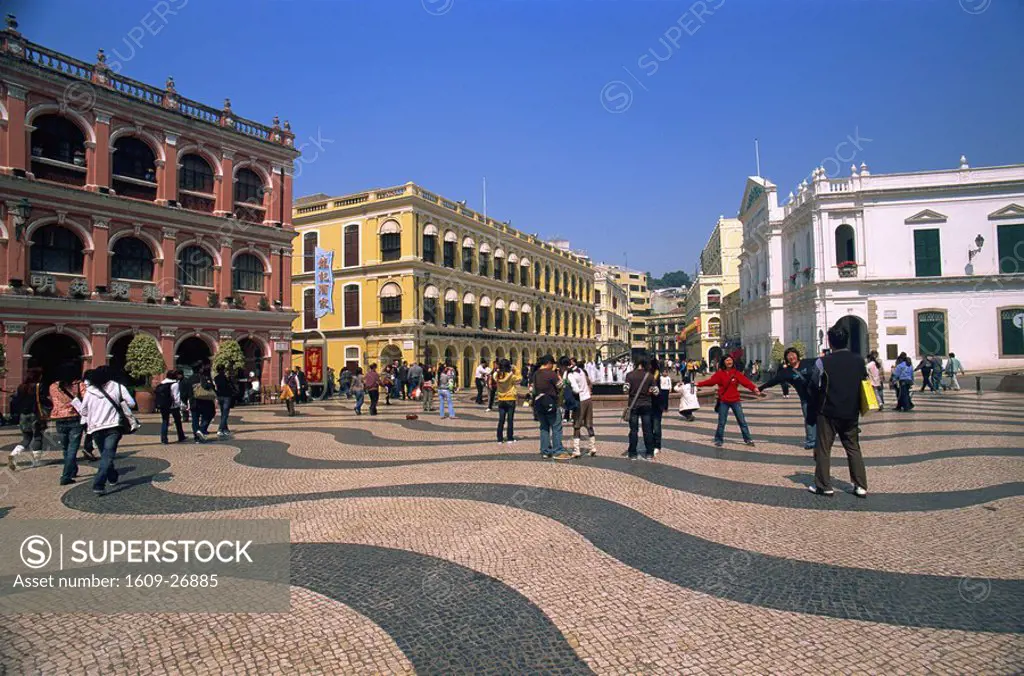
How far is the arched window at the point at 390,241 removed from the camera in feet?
125

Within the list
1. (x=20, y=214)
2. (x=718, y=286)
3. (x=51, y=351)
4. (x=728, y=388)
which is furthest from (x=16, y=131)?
(x=718, y=286)

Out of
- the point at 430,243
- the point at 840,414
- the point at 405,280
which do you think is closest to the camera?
the point at 840,414

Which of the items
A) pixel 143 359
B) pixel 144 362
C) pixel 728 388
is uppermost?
pixel 143 359

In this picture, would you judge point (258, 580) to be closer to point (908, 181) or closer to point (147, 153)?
point (147, 153)

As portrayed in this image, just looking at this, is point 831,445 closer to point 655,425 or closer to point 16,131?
point 655,425

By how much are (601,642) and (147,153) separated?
28.1m

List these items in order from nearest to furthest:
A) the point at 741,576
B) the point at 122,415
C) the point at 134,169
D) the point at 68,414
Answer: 1. the point at 741,576
2. the point at 122,415
3. the point at 68,414
4. the point at 134,169

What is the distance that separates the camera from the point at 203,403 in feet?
42.8

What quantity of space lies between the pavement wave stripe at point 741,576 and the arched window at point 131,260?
1990cm

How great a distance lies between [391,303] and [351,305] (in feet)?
11.2

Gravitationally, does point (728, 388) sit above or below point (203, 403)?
above

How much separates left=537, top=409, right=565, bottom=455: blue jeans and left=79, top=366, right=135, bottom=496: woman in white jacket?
6.15 m

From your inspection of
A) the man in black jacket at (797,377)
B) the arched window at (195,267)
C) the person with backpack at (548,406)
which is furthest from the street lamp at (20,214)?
the man in black jacket at (797,377)

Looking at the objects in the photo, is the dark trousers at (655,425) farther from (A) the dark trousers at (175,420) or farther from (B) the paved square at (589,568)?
(A) the dark trousers at (175,420)
